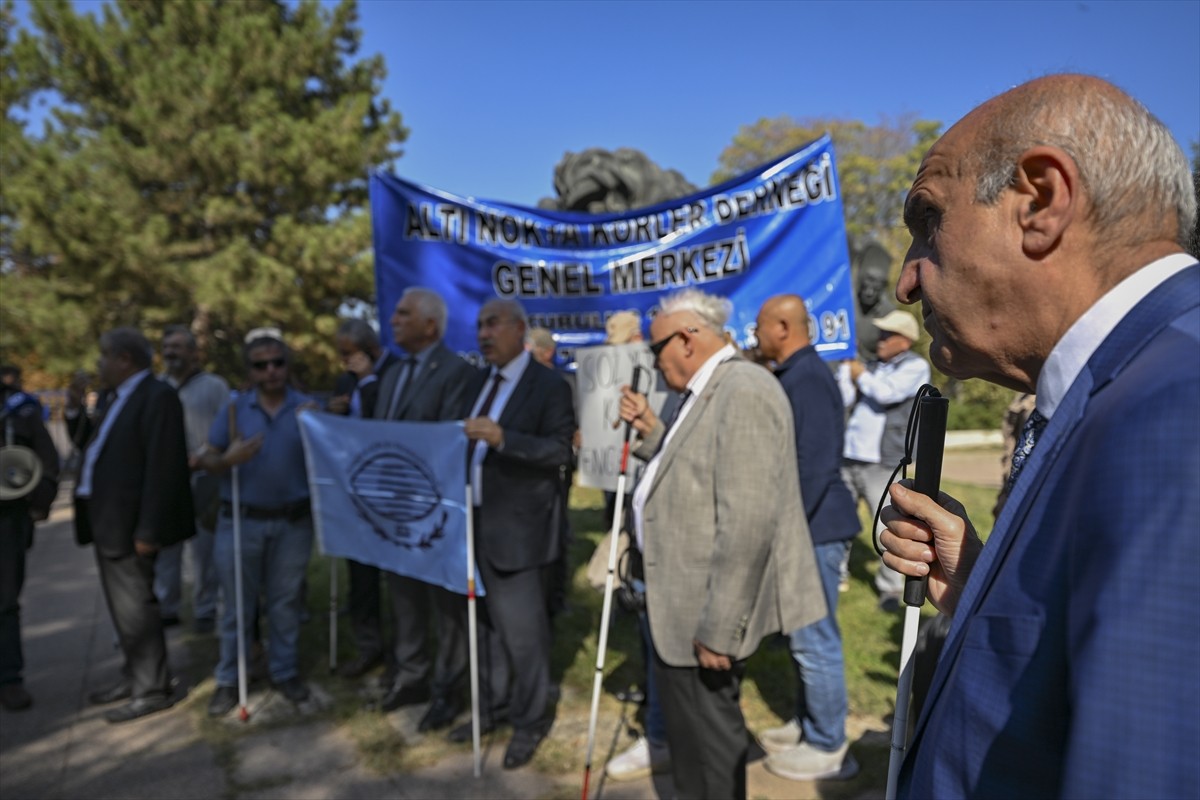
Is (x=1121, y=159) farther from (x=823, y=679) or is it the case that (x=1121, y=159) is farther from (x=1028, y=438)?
(x=823, y=679)

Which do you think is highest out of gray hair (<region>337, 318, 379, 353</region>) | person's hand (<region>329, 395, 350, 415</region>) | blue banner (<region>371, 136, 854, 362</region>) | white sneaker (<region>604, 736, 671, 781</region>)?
blue banner (<region>371, 136, 854, 362</region>)

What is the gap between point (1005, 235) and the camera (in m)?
0.93

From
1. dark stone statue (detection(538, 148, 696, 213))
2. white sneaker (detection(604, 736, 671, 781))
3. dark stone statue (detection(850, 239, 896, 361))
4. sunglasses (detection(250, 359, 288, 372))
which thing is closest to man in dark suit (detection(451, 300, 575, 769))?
white sneaker (detection(604, 736, 671, 781))

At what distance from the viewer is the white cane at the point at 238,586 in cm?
416

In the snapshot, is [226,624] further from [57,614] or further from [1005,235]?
[1005,235]

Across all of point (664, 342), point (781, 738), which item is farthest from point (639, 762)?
point (664, 342)

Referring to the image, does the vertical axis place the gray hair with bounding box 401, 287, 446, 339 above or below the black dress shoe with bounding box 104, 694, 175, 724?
above

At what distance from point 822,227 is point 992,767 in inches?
180

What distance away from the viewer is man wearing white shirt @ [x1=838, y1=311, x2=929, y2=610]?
17.6 ft

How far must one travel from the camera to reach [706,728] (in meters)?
2.57

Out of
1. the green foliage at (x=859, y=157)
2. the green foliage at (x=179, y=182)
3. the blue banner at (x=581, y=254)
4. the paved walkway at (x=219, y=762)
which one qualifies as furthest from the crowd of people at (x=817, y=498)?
the green foliage at (x=859, y=157)

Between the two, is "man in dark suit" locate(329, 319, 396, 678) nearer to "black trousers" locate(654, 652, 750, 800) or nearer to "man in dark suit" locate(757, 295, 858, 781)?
"man in dark suit" locate(757, 295, 858, 781)

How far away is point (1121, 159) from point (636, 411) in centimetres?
233

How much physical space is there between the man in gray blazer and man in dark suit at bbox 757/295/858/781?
0.75 m
